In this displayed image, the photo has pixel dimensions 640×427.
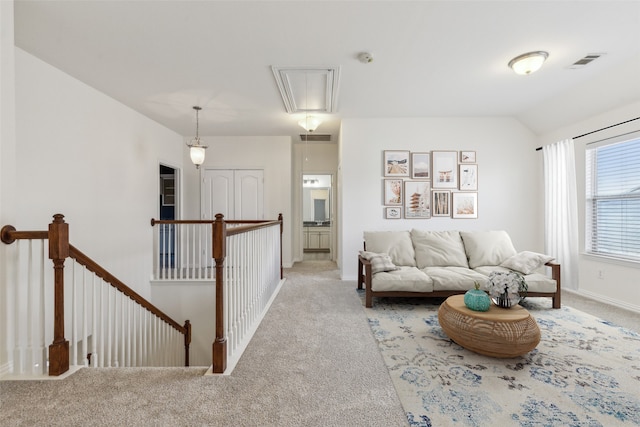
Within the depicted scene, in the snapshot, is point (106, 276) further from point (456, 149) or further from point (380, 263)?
point (456, 149)

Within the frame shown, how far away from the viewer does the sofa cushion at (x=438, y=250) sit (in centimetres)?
380

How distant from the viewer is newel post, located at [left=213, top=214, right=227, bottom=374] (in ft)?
6.18

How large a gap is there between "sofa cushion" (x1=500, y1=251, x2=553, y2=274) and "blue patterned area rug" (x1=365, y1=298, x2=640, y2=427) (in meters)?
0.69

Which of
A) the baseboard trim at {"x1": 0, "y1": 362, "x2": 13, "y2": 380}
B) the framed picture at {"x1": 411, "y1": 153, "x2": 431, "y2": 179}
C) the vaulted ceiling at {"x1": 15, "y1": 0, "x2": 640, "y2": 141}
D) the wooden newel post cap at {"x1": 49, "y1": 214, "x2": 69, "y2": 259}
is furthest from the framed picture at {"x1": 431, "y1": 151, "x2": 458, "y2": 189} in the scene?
the baseboard trim at {"x1": 0, "y1": 362, "x2": 13, "y2": 380}

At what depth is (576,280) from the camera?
3863 mm

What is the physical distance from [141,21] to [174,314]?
381cm

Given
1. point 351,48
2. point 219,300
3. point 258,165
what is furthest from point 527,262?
point 258,165

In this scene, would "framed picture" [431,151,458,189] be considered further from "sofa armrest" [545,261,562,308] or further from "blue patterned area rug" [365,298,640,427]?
"blue patterned area rug" [365,298,640,427]

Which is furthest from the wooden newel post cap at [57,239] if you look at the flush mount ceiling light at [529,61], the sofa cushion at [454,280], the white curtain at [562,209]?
the white curtain at [562,209]

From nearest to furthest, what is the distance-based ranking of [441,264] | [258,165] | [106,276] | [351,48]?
[106,276] → [351,48] → [441,264] → [258,165]

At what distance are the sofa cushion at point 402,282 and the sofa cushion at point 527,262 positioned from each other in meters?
1.16

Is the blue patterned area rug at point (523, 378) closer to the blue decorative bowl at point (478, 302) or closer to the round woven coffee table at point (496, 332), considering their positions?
the round woven coffee table at point (496, 332)

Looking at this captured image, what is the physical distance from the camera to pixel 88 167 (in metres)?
3.33

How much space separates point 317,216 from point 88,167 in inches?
221
